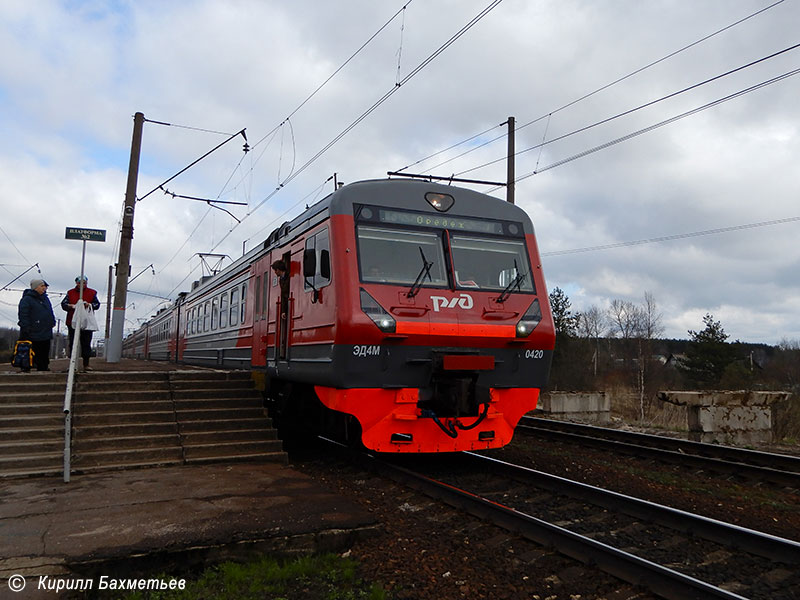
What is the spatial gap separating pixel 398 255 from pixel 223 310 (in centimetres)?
798

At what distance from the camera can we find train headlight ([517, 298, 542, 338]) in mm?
7921

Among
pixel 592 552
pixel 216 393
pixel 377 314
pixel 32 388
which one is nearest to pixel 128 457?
pixel 216 393

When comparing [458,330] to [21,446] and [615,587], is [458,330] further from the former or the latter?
[21,446]

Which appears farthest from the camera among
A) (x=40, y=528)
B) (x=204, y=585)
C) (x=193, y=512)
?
(x=193, y=512)

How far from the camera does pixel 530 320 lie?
8.07 metres

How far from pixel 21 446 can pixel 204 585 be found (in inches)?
173

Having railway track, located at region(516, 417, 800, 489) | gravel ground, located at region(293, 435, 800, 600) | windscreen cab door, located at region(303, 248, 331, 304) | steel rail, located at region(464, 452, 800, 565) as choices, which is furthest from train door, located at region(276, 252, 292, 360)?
railway track, located at region(516, 417, 800, 489)

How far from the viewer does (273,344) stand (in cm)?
1008

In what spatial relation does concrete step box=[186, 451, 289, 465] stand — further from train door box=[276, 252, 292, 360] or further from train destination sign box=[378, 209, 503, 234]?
train destination sign box=[378, 209, 503, 234]

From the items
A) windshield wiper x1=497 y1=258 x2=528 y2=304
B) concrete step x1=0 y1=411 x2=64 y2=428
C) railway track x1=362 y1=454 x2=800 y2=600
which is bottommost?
railway track x1=362 y1=454 x2=800 y2=600

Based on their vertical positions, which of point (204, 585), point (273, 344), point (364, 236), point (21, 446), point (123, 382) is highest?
point (364, 236)

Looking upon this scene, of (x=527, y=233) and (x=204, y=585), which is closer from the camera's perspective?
(x=204, y=585)

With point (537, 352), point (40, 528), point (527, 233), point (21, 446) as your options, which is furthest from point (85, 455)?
point (527, 233)

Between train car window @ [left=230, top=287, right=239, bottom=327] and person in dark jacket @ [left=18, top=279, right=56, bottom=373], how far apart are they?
3.68 m
